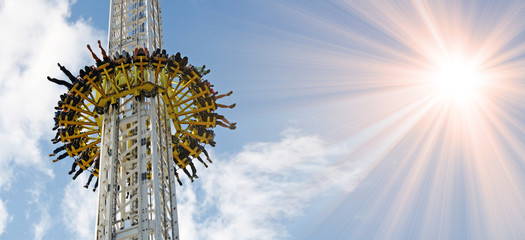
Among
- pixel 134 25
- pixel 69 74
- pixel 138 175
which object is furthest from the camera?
pixel 134 25

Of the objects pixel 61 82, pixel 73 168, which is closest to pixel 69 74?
pixel 61 82

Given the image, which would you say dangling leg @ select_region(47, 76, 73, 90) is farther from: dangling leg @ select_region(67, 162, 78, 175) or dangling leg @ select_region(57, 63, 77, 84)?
dangling leg @ select_region(67, 162, 78, 175)

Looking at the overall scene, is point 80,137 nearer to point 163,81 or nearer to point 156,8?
point 163,81

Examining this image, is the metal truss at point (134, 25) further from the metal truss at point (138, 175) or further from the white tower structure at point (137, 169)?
the metal truss at point (138, 175)

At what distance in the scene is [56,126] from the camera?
28938 mm

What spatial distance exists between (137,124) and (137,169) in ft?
8.19

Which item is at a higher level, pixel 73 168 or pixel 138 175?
pixel 73 168

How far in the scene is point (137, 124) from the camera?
86.1 feet

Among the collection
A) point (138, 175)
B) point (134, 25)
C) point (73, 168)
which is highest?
point (134, 25)

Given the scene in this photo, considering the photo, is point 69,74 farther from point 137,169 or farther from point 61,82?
point 137,169

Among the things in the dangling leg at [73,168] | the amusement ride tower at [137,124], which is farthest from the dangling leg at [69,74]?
the dangling leg at [73,168]

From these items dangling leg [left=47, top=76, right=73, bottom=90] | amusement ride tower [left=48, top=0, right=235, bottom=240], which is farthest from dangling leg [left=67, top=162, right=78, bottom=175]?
dangling leg [left=47, top=76, right=73, bottom=90]

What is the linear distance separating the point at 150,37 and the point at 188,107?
4.78 metres

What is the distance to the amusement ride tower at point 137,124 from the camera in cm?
2425
